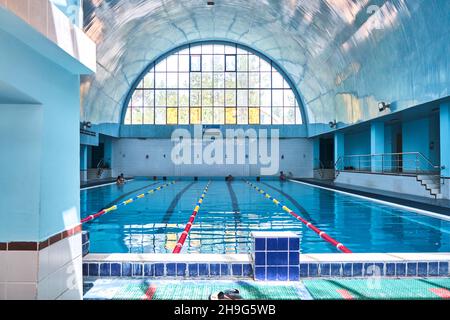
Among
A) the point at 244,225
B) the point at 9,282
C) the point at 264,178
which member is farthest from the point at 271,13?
the point at 9,282

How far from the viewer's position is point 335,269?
15.8ft

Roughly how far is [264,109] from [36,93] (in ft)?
87.9

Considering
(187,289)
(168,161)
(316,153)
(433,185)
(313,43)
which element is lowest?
(187,289)

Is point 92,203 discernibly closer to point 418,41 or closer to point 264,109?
point 418,41

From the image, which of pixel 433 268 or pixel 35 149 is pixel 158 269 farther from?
pixel 433 268

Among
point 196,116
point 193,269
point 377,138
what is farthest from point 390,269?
point 196,116

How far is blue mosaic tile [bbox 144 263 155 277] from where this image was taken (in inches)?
191

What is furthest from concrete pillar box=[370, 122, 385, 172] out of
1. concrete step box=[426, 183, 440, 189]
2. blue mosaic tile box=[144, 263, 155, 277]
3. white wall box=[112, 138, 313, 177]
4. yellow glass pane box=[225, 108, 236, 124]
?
blue mosaic tile box=[144, 263, 155, 277]

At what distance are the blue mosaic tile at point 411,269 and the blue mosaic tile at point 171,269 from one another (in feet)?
8.69

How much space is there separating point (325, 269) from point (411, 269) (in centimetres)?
98

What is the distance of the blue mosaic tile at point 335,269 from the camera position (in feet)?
15.8

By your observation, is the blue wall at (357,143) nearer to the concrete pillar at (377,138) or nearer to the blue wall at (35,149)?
the concrete pillar at (377,138)

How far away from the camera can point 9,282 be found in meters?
3.22

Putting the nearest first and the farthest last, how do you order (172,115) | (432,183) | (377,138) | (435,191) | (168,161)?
1. (435,191)
2. (432,183)
3. (377,138)
4. (172,115)
5. (168,161)
